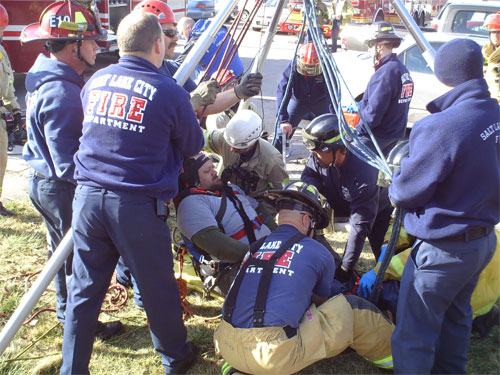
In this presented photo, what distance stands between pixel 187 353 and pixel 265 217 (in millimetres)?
1426

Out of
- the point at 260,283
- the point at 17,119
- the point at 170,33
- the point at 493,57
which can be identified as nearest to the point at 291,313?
the point at 260,283

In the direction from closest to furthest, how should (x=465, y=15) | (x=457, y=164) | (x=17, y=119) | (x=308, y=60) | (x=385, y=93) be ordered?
1. (x=457, y=164)
2. (x=385, y=93)
3. (x=17, y=119)
4. (x=308, y=60)
5. (x=465, y=15)

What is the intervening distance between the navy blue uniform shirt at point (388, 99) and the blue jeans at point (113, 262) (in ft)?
9.76

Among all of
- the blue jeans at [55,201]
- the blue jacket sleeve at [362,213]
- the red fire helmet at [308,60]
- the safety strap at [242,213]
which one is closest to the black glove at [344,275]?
the blue jacket sleeve at [362,213]

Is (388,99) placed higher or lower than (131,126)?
lower

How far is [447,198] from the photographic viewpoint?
8.74ft

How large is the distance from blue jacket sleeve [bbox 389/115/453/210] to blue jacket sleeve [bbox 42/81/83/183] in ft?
6.49

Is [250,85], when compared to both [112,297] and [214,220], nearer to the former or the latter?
[214,220]

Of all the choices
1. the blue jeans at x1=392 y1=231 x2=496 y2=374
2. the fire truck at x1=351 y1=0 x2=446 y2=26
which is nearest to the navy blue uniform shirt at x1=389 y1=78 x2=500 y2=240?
the blue jeans at x1=392 y1=231 x2=496 y2=374

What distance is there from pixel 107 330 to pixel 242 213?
52.5 inches

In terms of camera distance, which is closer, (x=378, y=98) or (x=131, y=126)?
(x=131, y=126)

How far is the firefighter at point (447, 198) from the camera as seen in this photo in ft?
8.45

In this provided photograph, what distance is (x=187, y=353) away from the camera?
3.28 meters

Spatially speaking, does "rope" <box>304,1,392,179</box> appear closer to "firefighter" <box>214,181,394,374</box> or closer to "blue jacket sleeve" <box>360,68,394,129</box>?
"firefighter" <box>214,181,394,374</box>
